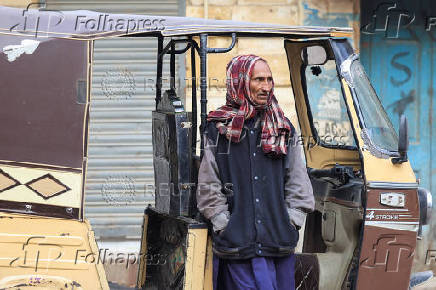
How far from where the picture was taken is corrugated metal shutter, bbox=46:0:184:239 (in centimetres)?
847

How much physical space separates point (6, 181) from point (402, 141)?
2.23m

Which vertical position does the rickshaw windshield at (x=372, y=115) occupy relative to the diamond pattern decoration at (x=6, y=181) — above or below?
above

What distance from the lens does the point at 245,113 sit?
4.46 m

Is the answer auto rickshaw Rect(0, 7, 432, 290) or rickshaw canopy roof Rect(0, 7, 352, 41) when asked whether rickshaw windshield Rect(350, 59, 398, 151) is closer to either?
auto rickshaw Rect(0, 7, 432, 290)

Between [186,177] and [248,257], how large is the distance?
23.4 inches

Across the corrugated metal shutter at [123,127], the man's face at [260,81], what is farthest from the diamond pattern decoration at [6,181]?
the corrugated metal shutter at [123,127]

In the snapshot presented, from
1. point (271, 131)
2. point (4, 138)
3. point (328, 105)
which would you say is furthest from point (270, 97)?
point (328, 105)

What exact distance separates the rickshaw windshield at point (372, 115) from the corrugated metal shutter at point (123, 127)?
3.76 meters

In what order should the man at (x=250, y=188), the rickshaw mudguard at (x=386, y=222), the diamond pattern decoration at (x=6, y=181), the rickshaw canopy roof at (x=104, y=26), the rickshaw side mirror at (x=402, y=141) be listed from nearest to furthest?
the diamond pattern decoration at (x=6, y=181)
the rickshaw canopy roof at (x=104, y=26)
the man at (x=250, y=188)
the rickshaw side mirror at (x=402, y=141)
the rickshaw mudguard at (x=386, y=222)

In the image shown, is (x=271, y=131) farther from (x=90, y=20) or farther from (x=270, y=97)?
(x=90, y=20)

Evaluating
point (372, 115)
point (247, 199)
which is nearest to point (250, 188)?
point (247, 199)

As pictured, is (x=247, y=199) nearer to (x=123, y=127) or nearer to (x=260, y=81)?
(x=260, y=81)

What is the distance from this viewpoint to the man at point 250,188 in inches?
173

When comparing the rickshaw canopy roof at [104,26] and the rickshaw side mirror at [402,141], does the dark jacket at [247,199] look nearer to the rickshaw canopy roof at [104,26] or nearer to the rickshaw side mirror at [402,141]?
the rickshaw canopy roof at [104,26]
